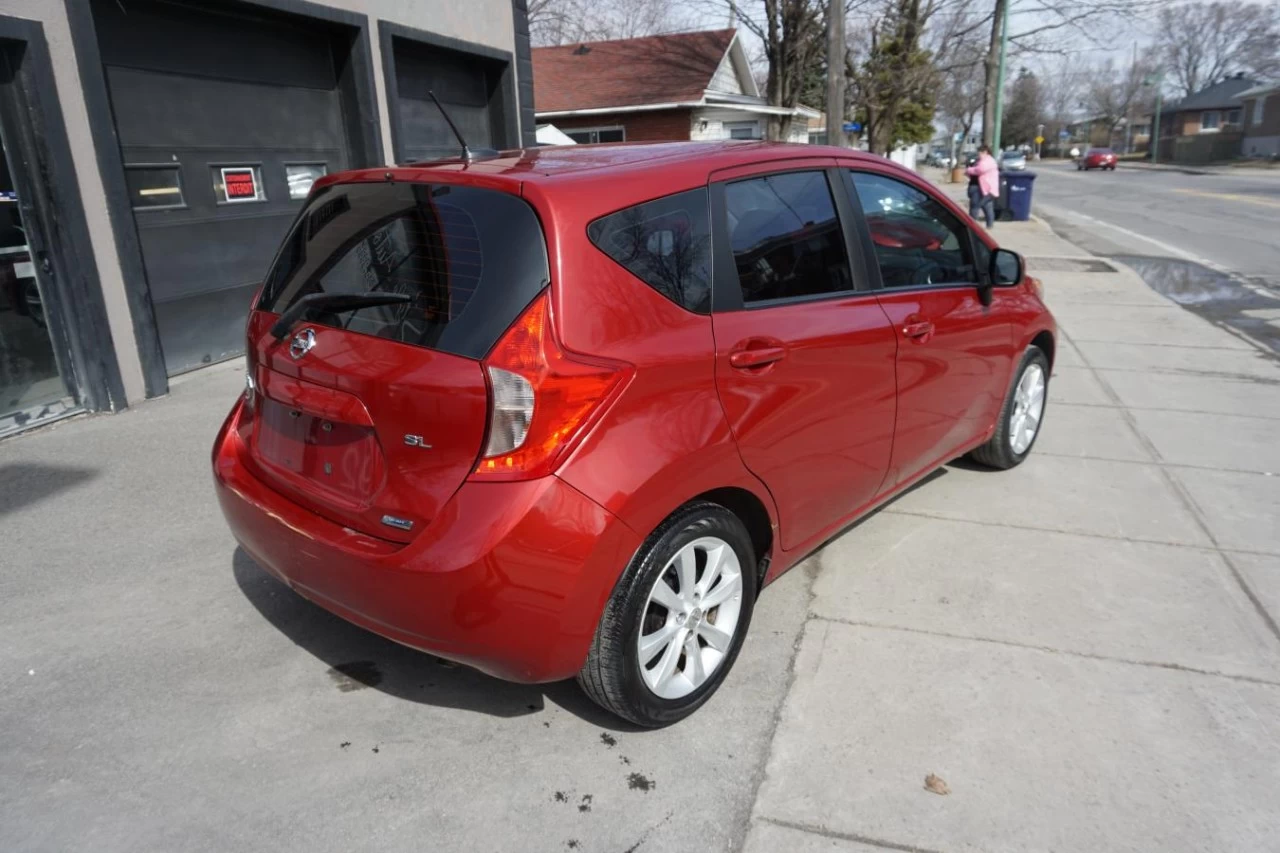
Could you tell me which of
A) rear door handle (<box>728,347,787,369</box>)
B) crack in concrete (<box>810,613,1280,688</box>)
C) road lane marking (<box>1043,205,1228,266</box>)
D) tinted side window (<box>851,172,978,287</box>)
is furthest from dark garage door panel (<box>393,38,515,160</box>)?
road lane marking (<box>1043,205,1228,266</box>)

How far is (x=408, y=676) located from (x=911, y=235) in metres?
2.73

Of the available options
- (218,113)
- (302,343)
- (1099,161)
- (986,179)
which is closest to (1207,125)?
(1099,161)

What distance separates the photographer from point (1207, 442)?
573 centimetres

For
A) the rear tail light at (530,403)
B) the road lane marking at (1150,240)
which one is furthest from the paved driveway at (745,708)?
the road lane marking at (1150,240)

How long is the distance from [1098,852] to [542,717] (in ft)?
5.30

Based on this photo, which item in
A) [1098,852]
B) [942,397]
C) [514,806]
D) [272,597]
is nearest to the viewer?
[1098,852]

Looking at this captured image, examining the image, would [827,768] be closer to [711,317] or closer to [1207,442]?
[711,317]

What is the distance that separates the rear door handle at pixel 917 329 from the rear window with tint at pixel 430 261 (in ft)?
5.82

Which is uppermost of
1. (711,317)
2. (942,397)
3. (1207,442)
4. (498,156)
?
Answer: (498,156)

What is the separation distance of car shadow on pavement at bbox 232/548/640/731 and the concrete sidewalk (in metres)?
0.73

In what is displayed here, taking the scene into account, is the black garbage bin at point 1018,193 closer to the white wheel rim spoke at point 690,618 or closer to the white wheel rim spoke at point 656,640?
the white wheel rim spoke at point 690,618

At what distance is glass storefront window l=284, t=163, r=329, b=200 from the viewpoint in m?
8.02

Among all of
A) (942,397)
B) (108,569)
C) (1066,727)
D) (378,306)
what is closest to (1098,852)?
(1066,727)

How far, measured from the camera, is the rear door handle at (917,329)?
3.70m
